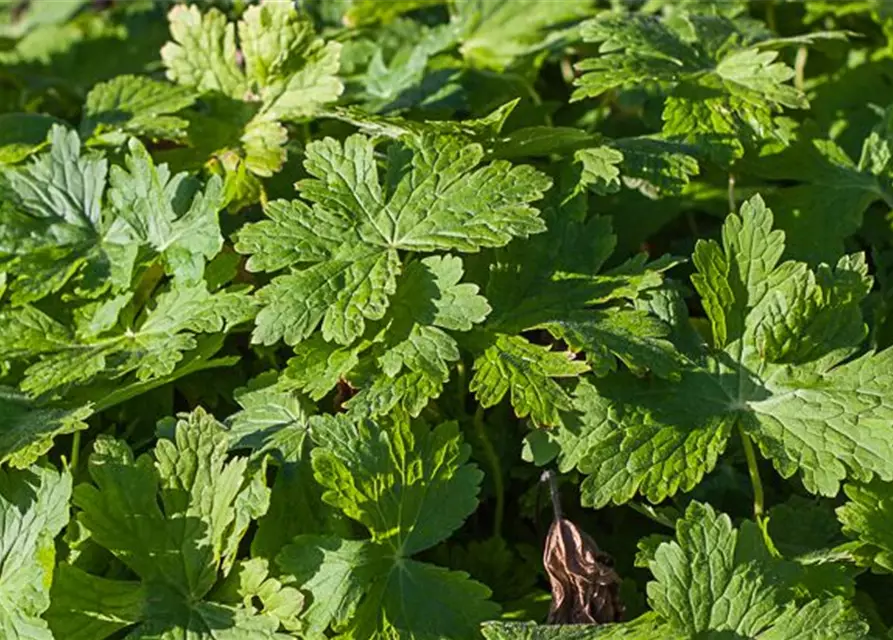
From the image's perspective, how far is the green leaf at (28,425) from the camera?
1.77 m

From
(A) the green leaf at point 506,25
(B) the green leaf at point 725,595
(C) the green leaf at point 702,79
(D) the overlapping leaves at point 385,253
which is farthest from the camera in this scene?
(A) the green leaf at point 506,25

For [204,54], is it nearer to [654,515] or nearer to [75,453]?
[75,453]

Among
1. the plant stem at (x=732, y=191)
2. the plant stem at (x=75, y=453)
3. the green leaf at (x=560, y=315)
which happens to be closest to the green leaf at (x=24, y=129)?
the plant stem at (x=75, y=453)

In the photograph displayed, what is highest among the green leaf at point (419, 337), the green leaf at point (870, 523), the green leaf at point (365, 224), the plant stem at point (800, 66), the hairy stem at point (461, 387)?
the green leaf at point (365, 224)

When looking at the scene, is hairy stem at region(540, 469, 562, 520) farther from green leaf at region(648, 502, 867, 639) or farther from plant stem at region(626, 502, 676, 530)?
green leaf at region(648, 502, 867, 639)

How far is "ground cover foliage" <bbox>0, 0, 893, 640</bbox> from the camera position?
1.69 meters

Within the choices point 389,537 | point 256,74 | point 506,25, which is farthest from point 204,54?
point 389,537

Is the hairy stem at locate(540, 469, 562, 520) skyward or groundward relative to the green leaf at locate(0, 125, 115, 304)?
groundward

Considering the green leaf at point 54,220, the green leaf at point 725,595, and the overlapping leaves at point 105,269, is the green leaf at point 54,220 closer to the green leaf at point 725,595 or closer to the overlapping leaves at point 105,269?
the overlapping leaves at point 105,269

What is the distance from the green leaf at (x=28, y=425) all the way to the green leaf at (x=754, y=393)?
745mm

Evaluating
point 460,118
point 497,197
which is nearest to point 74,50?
point 460,118

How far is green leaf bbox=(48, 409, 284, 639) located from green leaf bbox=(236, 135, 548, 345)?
212 millimetres

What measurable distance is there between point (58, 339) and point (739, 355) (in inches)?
44.7

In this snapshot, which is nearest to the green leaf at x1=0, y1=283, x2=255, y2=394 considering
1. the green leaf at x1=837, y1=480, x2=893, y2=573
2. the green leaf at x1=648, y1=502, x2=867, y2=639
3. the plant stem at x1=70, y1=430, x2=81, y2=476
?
the plant stem at x1=70, y1=430, x2=81, y2=476
